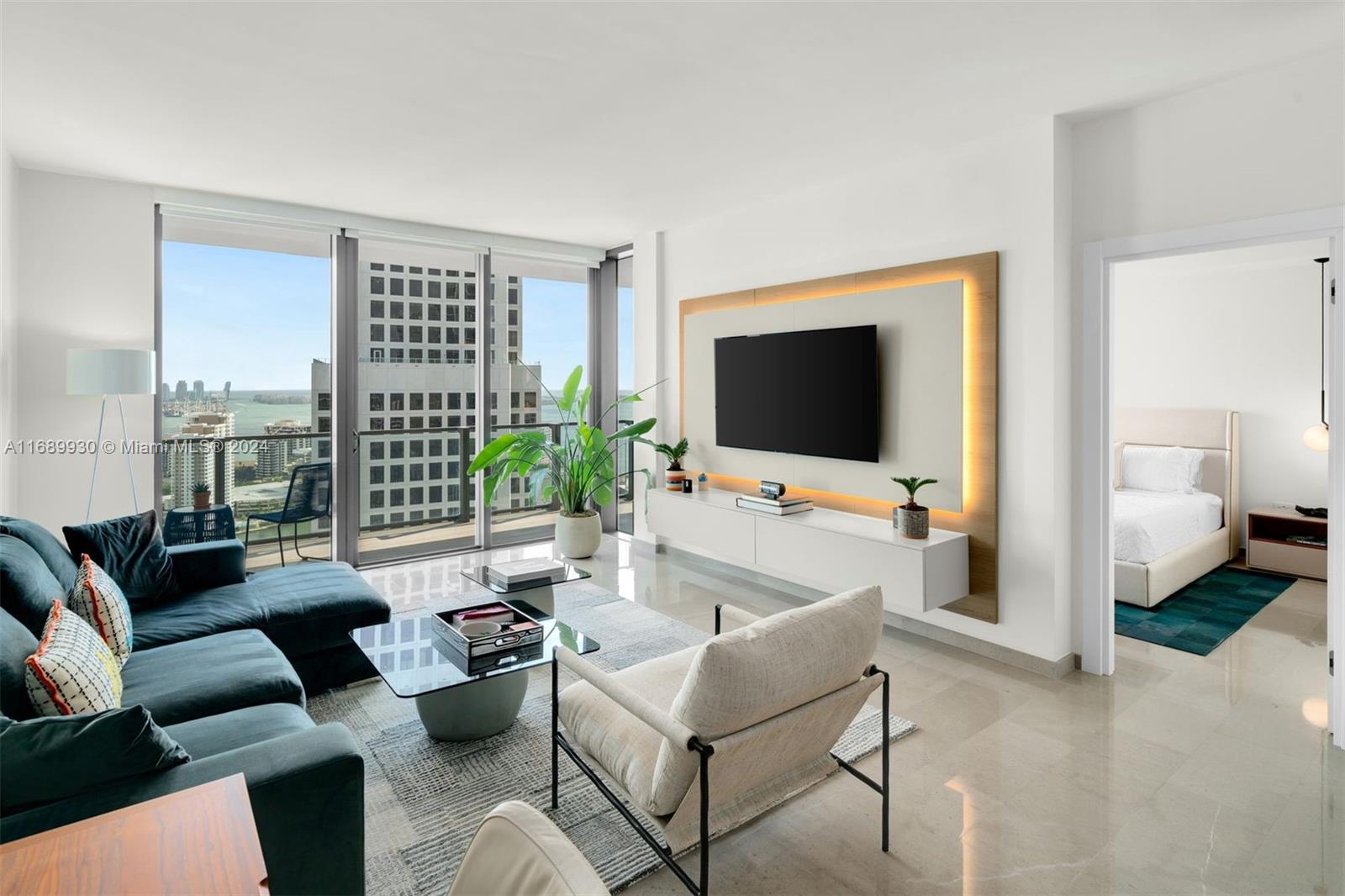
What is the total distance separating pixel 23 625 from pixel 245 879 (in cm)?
179

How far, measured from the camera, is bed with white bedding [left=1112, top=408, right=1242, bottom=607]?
4.31 meters

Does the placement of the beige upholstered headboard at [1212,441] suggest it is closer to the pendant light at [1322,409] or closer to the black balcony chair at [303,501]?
the pendant light at [1322,409]

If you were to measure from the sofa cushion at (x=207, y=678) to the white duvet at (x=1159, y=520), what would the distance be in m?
4.13

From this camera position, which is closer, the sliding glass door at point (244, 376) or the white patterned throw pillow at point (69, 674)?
the white patterned throw pillow at point (69, 674)

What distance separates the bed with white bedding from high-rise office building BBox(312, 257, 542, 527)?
15.0ft

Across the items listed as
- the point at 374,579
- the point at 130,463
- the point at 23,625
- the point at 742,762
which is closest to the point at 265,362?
the point at 130,463

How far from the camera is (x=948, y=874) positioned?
1980mm

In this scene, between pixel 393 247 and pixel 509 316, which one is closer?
pixel 393 247

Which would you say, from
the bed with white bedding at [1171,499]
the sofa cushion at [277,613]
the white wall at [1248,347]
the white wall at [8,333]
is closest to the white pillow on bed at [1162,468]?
the bed with white bedding at [1171,499]

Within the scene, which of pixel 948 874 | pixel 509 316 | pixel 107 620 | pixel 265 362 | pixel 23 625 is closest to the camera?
pixel 948 874

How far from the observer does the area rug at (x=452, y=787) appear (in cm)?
204

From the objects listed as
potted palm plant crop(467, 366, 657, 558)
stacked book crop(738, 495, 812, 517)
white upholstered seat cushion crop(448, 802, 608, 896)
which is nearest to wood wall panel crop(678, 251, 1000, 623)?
stacked book crop(738, 495, 812, 517)

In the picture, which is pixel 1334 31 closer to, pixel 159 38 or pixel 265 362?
Result: pixel 159 38

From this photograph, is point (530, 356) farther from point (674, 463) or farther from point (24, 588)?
point (24, 588)
